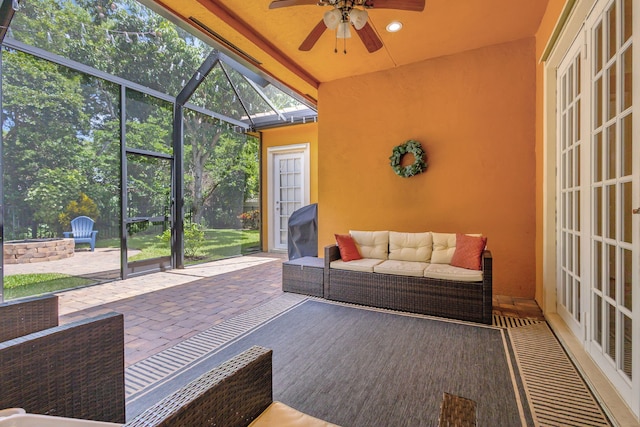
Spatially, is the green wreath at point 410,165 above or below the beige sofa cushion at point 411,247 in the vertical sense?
above

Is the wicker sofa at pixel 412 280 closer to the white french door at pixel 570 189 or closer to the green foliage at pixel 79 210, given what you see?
the white french door at pixel 570 189

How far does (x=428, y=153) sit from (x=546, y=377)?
2.93m

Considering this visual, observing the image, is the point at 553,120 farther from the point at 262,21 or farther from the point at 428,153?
the point at 262,21

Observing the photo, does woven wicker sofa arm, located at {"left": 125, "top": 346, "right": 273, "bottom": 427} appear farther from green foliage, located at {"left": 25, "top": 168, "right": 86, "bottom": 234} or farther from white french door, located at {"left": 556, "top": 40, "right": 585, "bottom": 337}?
green foliage, located at {"left": 25, "top": 168, "right": 86, "bottom": 234}

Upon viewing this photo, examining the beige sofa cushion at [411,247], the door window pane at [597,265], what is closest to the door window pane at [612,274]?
the door window pane at [597,265]

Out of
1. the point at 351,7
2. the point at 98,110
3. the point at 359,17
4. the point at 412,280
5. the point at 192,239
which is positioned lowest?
the point at 412,280

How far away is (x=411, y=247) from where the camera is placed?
3730mm

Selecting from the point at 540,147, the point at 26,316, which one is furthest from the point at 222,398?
the point at 540,147

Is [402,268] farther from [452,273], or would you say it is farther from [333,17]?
[333,17]

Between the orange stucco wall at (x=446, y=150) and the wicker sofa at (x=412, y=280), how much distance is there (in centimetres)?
66

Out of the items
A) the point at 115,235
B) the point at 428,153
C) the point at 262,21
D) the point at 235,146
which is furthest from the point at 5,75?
the point at 428,153

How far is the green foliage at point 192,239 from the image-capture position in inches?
214

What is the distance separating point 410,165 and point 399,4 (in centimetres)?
218

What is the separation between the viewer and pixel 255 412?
3.43ft
